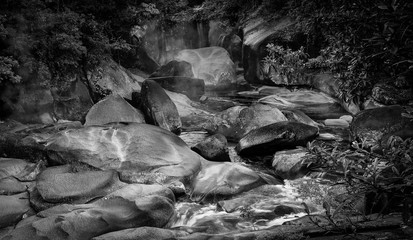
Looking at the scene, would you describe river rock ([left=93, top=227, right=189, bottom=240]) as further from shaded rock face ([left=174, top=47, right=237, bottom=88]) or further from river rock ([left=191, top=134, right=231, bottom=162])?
shaded rock face ([left=174, top=47, right=237, bottom=88])

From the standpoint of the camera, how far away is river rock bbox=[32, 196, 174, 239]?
5.59 meters

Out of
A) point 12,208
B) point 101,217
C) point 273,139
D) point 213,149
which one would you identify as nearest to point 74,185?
point 12,208

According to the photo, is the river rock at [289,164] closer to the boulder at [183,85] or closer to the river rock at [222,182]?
the river rock at [222,182]

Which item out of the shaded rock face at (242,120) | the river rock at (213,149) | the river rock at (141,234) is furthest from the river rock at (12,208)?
the shaded rock face at (242,120)

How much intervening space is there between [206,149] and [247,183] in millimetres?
2028

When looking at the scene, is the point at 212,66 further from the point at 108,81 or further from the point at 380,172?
the point at 380,172

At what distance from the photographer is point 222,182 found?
7.65m

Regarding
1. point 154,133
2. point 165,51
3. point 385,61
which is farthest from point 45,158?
point 165,51

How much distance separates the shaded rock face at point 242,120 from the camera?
1127 cm

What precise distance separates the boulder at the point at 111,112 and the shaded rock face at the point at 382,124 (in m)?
5.82

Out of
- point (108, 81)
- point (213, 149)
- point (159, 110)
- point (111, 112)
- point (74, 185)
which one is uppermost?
point (108, 81)

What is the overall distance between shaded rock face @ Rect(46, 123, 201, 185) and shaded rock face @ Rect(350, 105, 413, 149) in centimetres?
374

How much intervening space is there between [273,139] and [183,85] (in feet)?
27.2

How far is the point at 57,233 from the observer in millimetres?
5523
